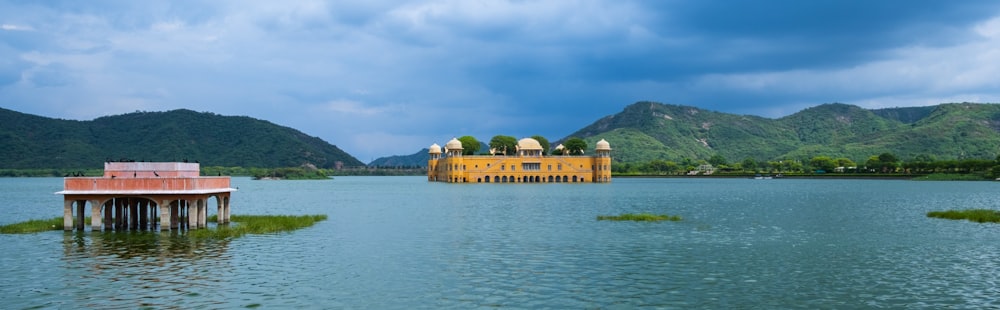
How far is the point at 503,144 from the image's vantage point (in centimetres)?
19600

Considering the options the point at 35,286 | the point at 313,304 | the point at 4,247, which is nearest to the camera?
the point at 313,304

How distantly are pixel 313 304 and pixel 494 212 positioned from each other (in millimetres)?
40726

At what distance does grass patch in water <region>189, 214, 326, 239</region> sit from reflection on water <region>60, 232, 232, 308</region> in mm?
1574

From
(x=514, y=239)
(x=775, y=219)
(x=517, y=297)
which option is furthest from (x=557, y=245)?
(x=775, y=219)

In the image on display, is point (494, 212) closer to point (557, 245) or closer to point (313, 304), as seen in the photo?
point (557, 245)

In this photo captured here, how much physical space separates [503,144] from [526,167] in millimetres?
23325

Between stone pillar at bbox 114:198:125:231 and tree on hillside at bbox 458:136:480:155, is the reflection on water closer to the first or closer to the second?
stone pillar at bbox 114:198:125:231

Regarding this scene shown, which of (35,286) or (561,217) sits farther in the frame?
(561,217)

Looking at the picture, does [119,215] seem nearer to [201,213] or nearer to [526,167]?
[201,213]

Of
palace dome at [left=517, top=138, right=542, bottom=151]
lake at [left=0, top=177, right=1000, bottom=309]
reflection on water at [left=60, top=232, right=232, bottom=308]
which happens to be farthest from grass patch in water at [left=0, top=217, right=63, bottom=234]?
palace dome at [left=517, top=138, right=542, bottom=151]

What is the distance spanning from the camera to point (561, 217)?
185ft

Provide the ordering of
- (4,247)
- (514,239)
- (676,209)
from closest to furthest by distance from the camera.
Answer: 1. (4,247)
2. (514,239)
3. (676,209)

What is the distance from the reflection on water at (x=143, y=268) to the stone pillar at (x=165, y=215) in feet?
3.04

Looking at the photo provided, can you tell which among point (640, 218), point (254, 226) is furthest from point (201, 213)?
point (640, 218)
